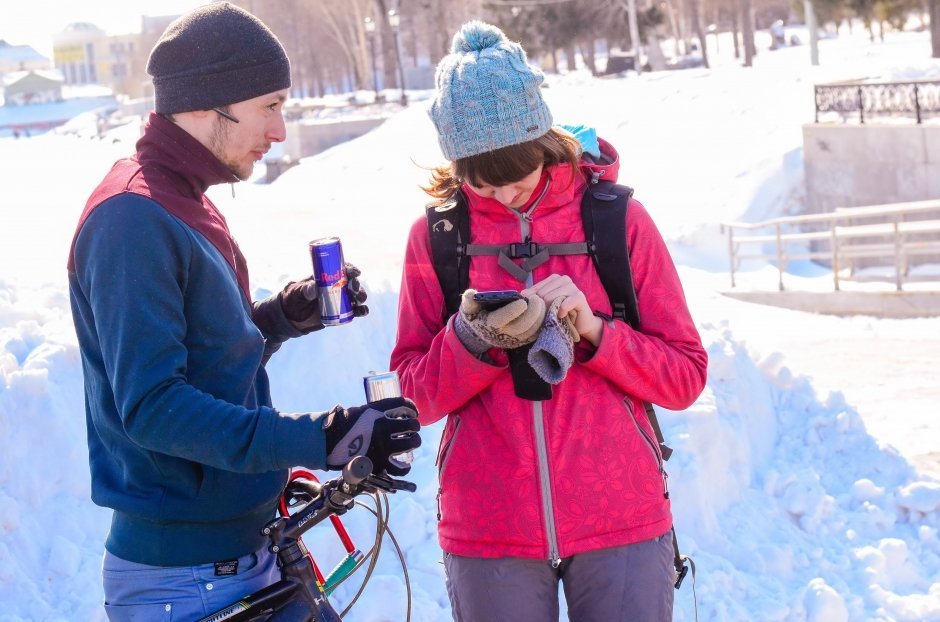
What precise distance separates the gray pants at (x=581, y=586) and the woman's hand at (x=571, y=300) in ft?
1.69

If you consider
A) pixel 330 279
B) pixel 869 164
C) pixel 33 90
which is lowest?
pixel 869 164

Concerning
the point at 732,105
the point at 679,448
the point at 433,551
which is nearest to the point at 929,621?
the point at 679,448

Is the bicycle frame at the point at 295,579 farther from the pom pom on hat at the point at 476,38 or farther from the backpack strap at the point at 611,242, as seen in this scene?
the pom pom on hat at the point at 476,38

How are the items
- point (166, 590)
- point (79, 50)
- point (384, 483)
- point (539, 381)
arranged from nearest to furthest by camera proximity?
1. point (384, 483)
2. point (166, 590)
3. point (539, 381)
4. point (79, 50)

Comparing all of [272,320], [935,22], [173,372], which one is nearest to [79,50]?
[935,22]

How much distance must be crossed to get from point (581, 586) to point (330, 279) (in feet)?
3.12

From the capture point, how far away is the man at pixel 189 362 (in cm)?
238

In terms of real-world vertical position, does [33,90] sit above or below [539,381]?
above

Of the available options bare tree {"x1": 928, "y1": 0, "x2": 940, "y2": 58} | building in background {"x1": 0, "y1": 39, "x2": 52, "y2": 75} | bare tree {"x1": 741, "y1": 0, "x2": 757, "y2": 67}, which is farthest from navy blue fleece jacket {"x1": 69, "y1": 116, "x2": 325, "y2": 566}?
building in background {"x1": 0, "y1": 39, "x2": 52, "y2": 75}

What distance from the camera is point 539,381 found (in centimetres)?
280

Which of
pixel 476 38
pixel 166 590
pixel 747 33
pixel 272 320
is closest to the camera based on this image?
pixel 166 590

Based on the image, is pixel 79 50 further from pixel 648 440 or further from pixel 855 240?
pixel 648 440

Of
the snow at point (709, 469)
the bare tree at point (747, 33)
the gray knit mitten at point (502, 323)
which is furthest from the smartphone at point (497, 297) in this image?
the bare tree at point (747, 33)

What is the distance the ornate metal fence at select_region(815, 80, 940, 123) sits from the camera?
22.8 meters
